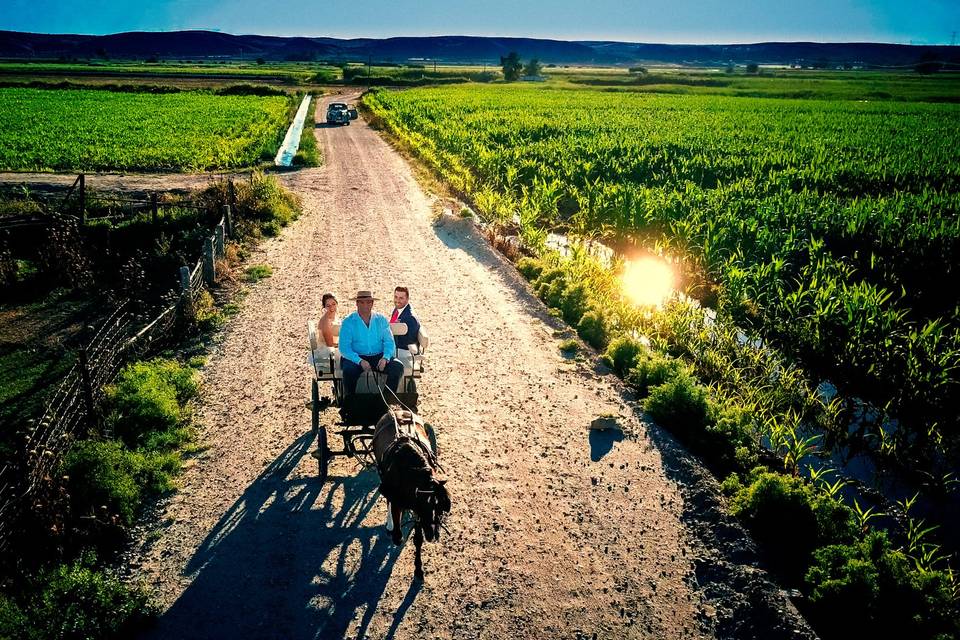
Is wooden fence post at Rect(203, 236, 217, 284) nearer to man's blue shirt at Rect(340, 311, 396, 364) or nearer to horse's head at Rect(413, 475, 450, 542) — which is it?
man's blue shirt at Rect(340, 311, 396, 364)

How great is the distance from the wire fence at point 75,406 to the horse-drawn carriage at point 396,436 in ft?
9.28

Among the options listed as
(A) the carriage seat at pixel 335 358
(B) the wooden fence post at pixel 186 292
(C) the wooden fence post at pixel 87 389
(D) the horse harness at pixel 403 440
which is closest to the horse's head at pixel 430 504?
(D) the horse harness at pixel 403 440

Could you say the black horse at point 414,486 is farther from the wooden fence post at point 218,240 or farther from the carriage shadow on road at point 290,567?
the wooden fence post at point 218,240

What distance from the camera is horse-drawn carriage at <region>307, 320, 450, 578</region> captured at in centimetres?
535

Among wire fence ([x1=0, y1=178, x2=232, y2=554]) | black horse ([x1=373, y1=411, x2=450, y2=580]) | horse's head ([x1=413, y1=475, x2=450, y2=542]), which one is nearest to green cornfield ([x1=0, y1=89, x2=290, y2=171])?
wire fence ([x1=0, y1=178, x2=232, y2=554])

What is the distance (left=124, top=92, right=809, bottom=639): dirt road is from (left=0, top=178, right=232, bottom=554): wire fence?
1.16m

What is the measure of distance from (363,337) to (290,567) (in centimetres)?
256

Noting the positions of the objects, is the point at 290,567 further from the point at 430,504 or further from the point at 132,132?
the point at 132,132

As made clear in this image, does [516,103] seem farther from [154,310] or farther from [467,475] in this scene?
[467,475]

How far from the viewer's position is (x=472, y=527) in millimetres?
6453

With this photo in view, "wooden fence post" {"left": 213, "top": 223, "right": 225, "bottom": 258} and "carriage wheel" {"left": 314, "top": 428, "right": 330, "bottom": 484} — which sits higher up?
"wooden fence post" {"left": 213, "top": 223, "right": 225, "bottom": 258}

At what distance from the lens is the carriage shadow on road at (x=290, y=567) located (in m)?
5.18

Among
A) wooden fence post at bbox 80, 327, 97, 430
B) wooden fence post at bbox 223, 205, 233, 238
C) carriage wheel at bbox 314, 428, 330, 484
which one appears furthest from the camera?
wooden fence post at bbox 223, 205, 233, 238

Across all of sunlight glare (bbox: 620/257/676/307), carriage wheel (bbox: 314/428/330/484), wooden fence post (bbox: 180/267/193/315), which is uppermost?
wooden fence post (bbox: 180/267/193/315)
